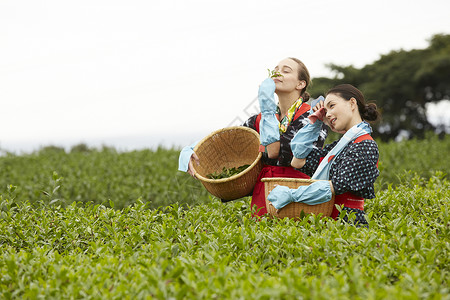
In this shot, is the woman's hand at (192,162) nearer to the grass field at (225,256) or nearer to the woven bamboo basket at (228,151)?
the woven bamboo basket at (228,151)

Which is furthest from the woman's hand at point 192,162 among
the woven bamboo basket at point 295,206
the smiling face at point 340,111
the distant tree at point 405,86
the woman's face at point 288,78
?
the distant tree at point 405,86

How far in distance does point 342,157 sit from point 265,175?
2.40 feet

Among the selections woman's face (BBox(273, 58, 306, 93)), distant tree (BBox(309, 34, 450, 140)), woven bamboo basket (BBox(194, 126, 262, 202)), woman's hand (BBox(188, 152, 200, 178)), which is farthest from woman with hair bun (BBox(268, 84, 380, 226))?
distant tree (BBox(309, 34, 450, 140))

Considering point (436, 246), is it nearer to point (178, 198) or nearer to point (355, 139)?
point (355, 139)

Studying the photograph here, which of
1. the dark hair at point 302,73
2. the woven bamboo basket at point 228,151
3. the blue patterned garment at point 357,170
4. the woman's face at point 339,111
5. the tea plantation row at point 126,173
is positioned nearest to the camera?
the blue patterned garment at point 357,170

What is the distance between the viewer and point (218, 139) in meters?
4.56

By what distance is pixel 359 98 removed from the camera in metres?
3.85

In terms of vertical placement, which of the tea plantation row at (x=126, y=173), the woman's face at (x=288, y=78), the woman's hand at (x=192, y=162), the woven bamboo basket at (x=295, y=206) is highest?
the woman's face at (x=288, y=78)

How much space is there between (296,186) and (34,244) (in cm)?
217

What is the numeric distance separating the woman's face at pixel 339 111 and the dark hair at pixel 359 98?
0.12 feet

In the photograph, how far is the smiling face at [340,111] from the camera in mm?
3793

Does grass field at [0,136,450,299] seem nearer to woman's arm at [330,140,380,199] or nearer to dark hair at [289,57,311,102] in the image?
woman's arm at [330,140,380,199]

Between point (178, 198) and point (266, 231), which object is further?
point (178, 198)

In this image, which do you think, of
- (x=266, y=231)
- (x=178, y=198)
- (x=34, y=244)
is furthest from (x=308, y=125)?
(x=178, y=198)
